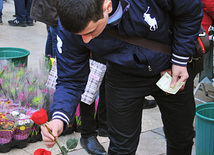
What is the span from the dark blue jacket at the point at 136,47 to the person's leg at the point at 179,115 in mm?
221

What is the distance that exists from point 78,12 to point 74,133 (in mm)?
2463

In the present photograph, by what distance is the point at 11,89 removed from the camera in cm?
349

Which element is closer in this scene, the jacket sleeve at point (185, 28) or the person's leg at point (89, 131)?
the jacket sleeve at point (185, 28)

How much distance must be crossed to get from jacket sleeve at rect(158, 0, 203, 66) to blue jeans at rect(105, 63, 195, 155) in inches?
8.6

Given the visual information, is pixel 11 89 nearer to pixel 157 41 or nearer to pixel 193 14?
pixel 157 41

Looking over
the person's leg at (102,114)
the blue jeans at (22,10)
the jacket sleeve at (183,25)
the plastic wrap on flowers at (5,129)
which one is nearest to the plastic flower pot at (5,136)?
the plastic wrap on flowers at (5,129)

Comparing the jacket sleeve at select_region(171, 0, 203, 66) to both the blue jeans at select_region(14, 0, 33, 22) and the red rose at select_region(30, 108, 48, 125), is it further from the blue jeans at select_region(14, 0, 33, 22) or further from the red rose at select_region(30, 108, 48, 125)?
the blue jeans at select_region(14, 0, 33, 22)

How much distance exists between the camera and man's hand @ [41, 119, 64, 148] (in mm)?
1575

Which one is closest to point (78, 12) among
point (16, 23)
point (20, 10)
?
point (20, 10)

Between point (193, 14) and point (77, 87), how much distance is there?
0.78 meters

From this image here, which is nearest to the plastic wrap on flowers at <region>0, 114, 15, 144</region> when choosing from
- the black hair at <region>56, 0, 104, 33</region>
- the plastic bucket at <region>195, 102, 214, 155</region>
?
the plastic bucket at <region>195, 102, 214, 155</region>

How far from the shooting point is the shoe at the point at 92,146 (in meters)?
3.32

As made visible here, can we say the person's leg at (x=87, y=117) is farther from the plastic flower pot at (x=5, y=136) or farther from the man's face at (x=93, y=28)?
the man's face at (x=93, y=28)

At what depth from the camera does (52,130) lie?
5.36ft
